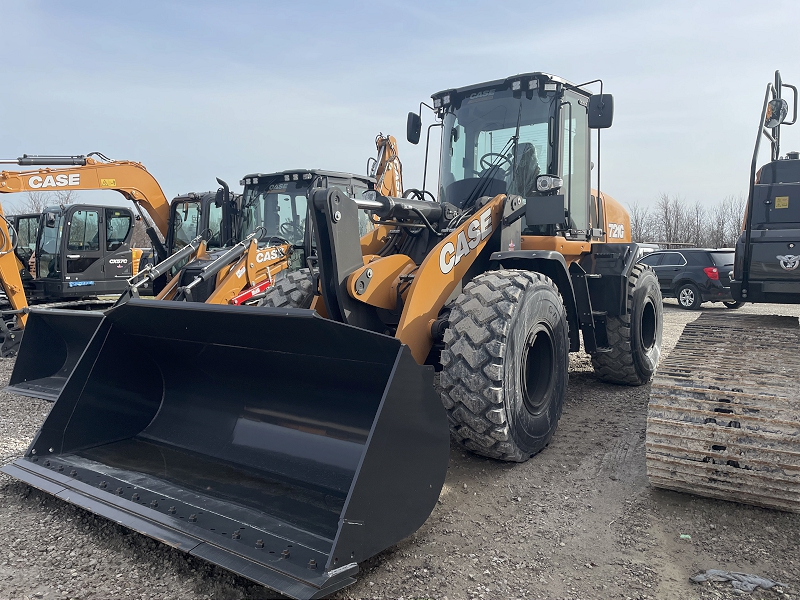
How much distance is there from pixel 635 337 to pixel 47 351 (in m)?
5.77

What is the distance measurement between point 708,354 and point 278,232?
6464 mm

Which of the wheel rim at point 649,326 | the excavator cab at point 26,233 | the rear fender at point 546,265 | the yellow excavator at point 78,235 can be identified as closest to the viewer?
the rear fender at point 546,265

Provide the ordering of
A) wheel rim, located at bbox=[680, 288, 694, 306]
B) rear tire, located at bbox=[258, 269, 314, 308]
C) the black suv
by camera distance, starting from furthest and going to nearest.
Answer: wheel rim, located at bbox=[680, 288, 694, 306], the black suv, rear tire, located at bbox=[258, 269, 314, 308]

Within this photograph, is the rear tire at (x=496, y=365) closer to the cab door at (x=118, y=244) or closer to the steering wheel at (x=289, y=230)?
the steering wheel at (x=289, y=230)

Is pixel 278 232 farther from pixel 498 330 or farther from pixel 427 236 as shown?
pixel 498 330

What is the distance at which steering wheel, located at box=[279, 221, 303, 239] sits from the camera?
9.09m

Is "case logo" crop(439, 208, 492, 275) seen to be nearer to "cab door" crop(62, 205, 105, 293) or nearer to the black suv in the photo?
"cab door" crop(62, 205, 105, 293)

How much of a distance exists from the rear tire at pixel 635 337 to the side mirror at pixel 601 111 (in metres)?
1.71

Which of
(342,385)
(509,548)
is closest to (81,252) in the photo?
(342,385)

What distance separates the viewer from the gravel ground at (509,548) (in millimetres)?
2754

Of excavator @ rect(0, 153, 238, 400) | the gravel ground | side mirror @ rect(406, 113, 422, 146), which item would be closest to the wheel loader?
the gravel ground

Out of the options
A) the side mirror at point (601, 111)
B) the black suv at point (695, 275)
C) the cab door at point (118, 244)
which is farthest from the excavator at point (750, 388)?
the black suv at point (695, 275)

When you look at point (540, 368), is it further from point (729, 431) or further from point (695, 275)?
point (695, 275)

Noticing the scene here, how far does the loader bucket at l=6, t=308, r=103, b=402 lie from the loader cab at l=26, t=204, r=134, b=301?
557 centimetres
